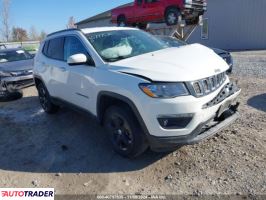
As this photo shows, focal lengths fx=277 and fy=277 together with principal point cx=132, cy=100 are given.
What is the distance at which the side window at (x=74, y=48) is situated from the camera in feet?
14.0

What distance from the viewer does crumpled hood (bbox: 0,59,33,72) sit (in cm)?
900

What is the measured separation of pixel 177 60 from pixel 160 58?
10.3 inches

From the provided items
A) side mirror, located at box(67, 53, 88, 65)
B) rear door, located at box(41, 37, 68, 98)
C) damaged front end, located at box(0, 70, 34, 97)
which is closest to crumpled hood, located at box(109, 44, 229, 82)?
side mirror, located at box(67, 53, 88, 65)

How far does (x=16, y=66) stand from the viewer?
930cm

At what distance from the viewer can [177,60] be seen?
11.9 feet

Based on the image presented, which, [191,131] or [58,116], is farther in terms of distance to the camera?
[58,116]

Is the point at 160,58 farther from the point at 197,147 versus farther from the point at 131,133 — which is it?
the point at 197,147

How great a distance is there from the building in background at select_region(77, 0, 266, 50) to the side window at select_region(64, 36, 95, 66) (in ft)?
57.9

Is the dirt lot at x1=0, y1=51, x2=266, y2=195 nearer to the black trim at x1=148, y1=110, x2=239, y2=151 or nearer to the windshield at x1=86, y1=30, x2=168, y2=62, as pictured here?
the black trim at x1=148, y1=110, x2=239, y2=151

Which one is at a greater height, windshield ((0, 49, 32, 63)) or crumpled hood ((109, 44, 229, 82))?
crumpled hood ((109, 44, 229, 82))

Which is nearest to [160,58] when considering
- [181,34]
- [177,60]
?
[177,60]

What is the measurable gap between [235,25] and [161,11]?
9764mm

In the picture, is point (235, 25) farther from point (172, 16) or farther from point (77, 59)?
point (77, 59)

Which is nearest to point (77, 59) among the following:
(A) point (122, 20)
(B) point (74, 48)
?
(B) point (74, 48)
